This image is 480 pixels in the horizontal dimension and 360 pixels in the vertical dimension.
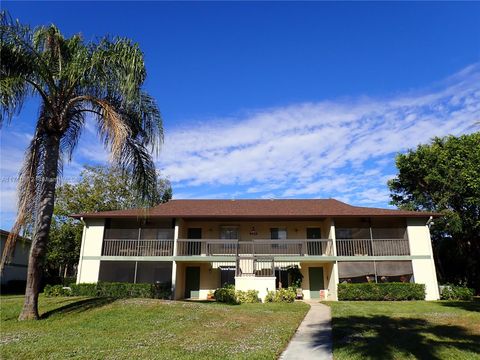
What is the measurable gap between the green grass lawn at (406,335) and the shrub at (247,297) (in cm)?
587

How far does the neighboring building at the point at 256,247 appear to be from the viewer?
21.2 metres

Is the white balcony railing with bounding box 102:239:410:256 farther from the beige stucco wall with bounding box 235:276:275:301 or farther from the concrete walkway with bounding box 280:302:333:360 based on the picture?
the concrete walkway with bounding box 280:302:333:360

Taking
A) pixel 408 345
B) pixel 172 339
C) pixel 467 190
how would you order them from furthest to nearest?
pixel 467 190 → pixel 172 339 → pixel 408 345

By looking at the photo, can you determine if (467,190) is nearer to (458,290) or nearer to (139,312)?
(458,290)

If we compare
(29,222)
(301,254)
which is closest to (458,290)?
(301,254)

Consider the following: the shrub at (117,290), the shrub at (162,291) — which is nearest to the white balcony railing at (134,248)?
the shrub at (162,291)

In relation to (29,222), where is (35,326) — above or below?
below

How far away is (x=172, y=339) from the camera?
867 centimetres

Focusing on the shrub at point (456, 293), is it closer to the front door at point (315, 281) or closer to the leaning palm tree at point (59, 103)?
the front door at point (315, 281)

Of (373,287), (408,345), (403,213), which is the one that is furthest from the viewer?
(403,213)

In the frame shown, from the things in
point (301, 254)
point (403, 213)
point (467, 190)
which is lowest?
point (301, 254)

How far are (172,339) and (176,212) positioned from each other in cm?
1435

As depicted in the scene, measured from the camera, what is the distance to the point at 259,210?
77.8 ft

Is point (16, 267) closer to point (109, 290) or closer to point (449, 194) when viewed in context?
point (109, 290)
